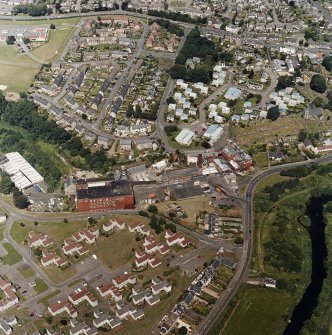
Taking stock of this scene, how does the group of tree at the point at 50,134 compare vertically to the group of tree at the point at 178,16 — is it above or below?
below

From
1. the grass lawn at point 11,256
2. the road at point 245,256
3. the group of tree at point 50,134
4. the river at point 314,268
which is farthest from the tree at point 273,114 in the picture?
the grass lawn at point 11,256

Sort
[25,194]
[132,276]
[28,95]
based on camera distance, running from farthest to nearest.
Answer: [28,95] < [25,194] < [132,276]

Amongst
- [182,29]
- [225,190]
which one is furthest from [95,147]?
[182,29]

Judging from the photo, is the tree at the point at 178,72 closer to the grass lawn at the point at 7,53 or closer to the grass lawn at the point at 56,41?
the grass lawn at the point at 56,41

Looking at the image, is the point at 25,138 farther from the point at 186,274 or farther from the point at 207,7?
the point at 207,7

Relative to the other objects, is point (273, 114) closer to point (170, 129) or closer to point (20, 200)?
point (170, 129)
